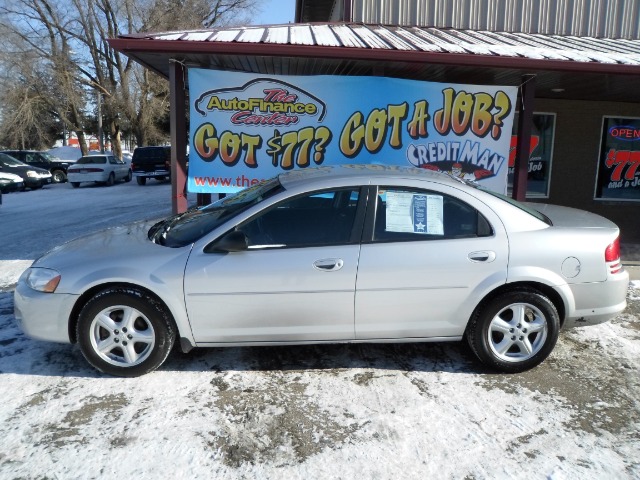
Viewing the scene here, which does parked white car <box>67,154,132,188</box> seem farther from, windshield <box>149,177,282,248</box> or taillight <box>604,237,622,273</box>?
taillight <box>604,237,622,273</box>

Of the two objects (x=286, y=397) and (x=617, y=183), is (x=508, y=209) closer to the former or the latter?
(x=286, y=397)

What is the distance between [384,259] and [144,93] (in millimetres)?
35122

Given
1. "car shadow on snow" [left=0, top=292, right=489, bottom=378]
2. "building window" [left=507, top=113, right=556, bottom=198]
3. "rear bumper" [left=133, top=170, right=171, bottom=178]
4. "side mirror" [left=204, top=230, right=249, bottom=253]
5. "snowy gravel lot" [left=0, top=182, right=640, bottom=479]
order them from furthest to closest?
1. "rear bumper" [left=133, top=170, right=171, bottom=178]
2. "building window" [left=507, top=113, right=556, bottom=198]
3. "car shadow on snow" [left=0, top=292, right=489, bottom=378]
4. "side mirror" [left=204, top=230, right=249, bottom=253]
5. "snowy gravel lot" [left=0, top=182, right=640, bottom=479]

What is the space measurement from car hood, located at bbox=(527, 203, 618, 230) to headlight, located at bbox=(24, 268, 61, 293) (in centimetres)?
369

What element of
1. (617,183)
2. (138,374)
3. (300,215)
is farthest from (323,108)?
(617,183)

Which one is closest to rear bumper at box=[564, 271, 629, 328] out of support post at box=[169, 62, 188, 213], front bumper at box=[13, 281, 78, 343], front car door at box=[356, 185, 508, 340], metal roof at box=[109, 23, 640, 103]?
front car door at box=[356, 185, 508, 340]

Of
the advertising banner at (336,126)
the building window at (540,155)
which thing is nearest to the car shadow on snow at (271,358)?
the advertising banner at (336,126)

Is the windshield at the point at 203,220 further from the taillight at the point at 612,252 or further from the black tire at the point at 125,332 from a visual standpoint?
the taillight at the point at 612,252

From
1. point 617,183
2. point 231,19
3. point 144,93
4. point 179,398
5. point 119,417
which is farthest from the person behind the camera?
point 231,19

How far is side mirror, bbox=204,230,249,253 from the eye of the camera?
359cm

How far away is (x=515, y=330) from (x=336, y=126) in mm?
3842

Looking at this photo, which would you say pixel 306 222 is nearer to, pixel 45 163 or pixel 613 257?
pixel 613 257

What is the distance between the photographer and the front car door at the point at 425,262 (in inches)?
146

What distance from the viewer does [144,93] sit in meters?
35.0
